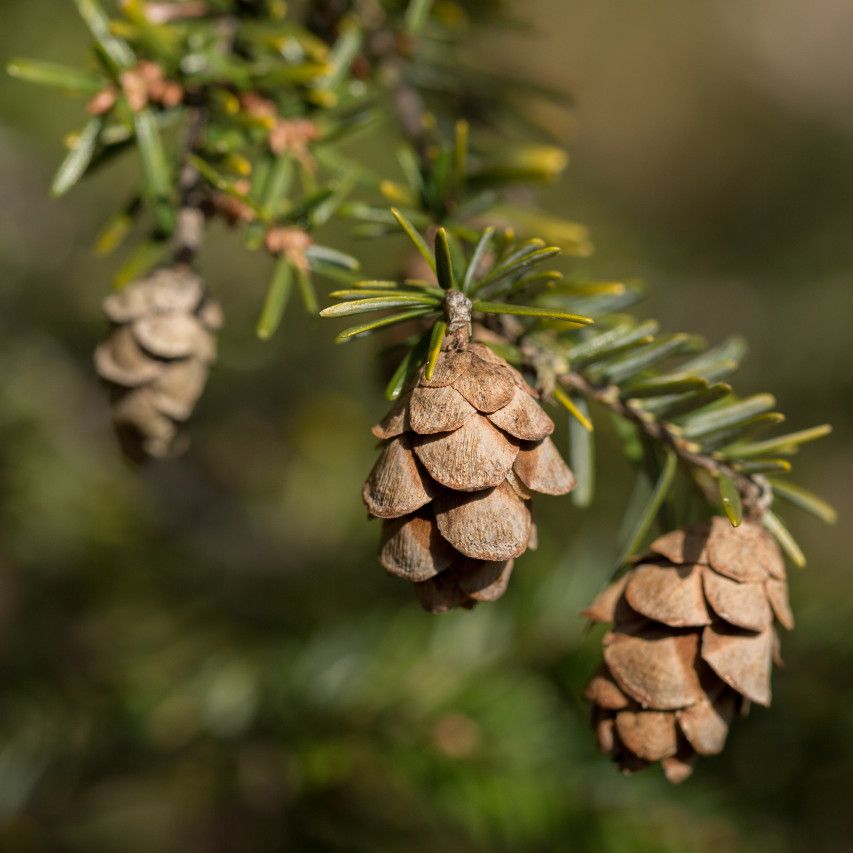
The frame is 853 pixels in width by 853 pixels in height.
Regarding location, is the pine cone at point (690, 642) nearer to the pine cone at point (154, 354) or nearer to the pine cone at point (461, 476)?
the pine cone at point (461, 476)

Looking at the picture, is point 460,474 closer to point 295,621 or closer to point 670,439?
point 670,439

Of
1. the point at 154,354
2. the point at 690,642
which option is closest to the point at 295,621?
the point at 154,354

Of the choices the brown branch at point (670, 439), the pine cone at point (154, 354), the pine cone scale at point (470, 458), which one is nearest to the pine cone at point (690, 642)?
the brown branch at point (670, 439)

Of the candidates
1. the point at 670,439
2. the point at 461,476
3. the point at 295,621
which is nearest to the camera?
the point at 461,476

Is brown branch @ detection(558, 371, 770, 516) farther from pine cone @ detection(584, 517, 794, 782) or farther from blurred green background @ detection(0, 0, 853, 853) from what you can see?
blurred green background @ detection(0, 0, 853, 853)

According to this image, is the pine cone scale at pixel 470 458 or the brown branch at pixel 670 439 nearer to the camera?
the pine cone scale at pixel 470 458

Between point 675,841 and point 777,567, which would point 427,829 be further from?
point 777,567
